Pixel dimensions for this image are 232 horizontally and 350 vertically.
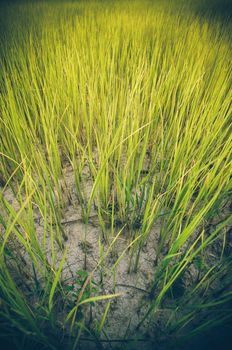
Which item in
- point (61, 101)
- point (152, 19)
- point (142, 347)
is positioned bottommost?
point (142, 347)

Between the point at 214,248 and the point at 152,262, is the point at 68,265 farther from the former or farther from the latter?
the point at 214,248

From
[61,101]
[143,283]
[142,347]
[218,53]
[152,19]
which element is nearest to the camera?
A: [142,347]

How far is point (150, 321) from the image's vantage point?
0.49 m

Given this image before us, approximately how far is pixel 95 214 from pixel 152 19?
2078mm

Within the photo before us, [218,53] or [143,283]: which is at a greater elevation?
[218,53]

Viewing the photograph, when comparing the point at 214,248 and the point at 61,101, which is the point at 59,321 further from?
Answer: the point at 61,101

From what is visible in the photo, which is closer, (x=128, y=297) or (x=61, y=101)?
(x=128, y=297)

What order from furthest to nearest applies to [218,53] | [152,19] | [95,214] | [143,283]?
1. [152,19]
2. [218,53]
3. [95,214]
4. [143,283]

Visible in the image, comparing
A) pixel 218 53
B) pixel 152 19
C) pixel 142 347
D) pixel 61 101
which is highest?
pixel 152 19

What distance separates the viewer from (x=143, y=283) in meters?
0.57

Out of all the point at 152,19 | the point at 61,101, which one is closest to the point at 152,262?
the point at 61,101

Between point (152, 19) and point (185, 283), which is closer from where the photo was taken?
point (185, 283)

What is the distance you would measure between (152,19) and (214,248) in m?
2.16

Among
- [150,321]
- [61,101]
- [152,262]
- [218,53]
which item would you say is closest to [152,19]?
[218,53]
